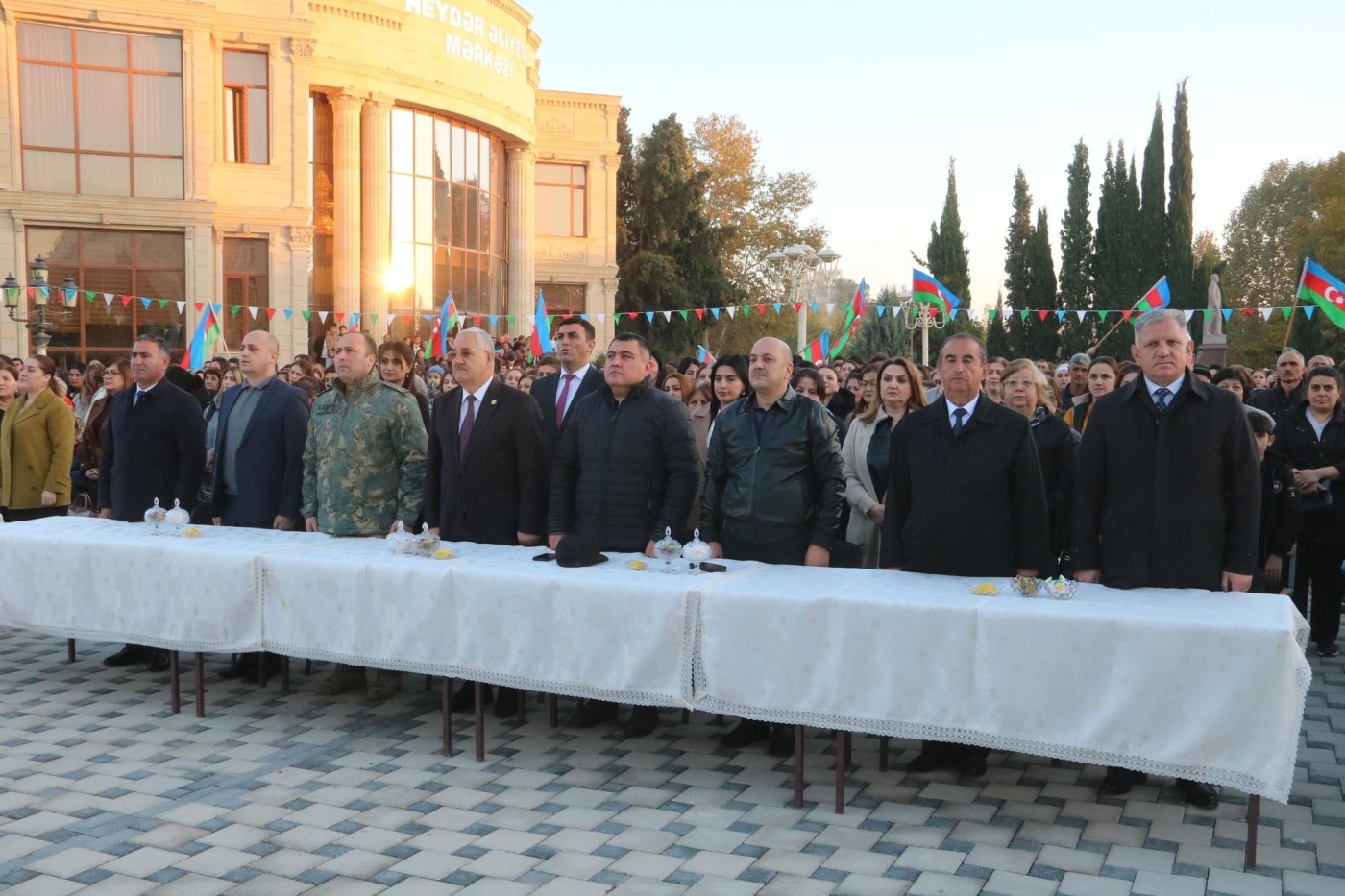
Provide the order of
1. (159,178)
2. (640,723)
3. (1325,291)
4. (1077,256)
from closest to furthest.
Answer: (640,723) → (1325,291) → (159,178) → (1077,256)

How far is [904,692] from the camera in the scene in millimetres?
4559

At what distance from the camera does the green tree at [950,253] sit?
146 ft

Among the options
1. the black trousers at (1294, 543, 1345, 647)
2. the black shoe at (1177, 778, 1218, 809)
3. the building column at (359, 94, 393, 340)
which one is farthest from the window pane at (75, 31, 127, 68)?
the black shoe at (1177, 778, 1218, 809)

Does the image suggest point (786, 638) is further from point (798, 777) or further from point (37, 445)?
point (37, 445)

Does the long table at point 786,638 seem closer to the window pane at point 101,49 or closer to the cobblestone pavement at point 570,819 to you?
the cobblestone pavement at point 570,819

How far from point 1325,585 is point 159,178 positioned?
2408cm

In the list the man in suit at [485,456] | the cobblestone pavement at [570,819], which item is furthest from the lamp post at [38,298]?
the cobblestone pavement at [570,819]

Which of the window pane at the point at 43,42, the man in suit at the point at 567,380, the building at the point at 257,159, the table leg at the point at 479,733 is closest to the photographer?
the table leg at the point at 479,733

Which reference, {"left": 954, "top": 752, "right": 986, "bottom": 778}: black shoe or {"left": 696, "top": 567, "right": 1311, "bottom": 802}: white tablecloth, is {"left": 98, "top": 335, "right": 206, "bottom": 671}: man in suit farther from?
{"left": 954, "top": 752, "right": 986, "bottom": 778}: black shoe

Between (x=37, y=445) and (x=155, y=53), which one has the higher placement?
(x=155, y=53)

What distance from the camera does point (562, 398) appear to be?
286 inches

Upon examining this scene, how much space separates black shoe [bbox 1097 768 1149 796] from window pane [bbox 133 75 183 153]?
2489 centimetres

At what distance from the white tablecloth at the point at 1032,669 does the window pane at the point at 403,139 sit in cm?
2737

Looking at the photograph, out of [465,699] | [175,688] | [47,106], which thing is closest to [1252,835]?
[465,699]
